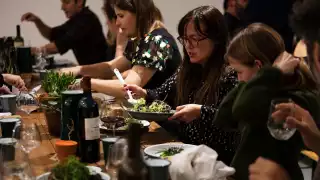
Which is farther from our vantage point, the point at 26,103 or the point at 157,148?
the point at 26,103

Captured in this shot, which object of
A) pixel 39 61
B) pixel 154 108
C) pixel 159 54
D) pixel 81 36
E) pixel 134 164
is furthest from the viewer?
pixel 81 36

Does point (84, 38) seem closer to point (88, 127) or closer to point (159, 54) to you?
point (159, 54)

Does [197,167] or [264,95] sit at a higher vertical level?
[264,95]

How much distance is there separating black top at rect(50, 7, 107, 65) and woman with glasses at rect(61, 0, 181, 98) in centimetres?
125

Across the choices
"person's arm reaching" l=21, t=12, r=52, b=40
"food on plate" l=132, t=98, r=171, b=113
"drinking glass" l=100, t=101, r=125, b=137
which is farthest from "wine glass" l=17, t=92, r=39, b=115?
"person's arm reaching" l=21, t=12, r=52, b=40

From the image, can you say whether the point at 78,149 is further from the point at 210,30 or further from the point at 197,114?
the point at 210,30

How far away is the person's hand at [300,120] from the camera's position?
137 centimetres

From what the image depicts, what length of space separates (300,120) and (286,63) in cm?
23

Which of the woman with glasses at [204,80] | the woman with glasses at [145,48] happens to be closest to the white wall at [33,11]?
the woman with glasses at [145,48]

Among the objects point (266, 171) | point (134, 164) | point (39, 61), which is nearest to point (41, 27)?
point (39, 61)

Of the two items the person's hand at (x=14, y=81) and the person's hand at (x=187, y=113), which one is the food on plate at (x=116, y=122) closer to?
the person's hand at (x=187, y=113)

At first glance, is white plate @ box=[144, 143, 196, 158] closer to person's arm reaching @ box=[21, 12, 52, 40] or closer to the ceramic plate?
the ceramic plate

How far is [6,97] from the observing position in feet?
7.70

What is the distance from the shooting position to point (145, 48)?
2705 mm
